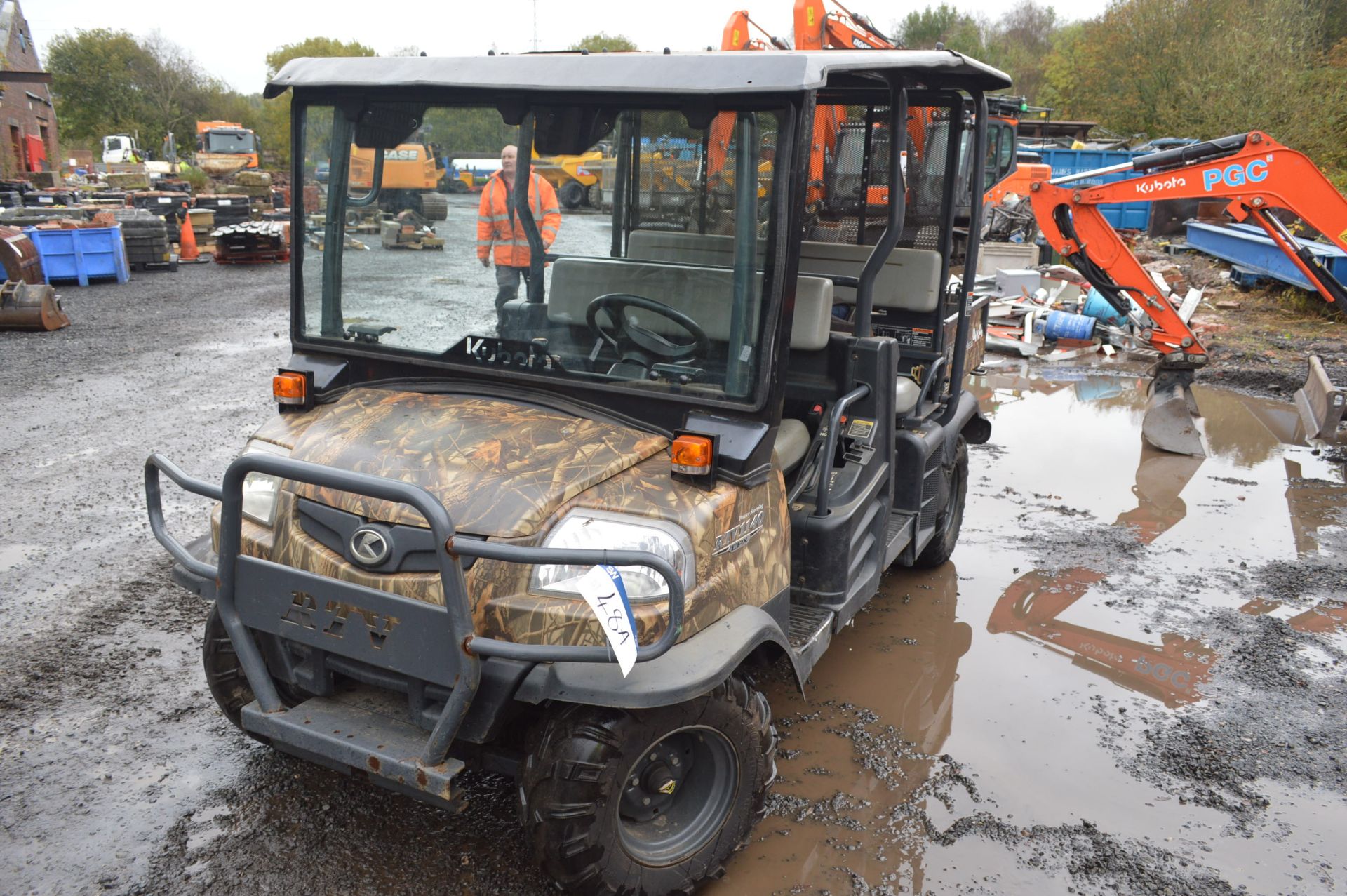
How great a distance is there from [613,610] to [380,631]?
0.68 meters

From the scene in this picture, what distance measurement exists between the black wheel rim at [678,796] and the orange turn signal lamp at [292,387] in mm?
1771

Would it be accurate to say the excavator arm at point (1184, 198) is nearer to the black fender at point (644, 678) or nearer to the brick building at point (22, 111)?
the black fender at point (644, 678)

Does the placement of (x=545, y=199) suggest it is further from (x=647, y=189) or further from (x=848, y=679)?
(x=848, y=679)

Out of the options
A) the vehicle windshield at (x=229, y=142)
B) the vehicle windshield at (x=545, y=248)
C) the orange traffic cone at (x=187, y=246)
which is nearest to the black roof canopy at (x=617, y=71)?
the vehicle windshield at (x=545, y=248)

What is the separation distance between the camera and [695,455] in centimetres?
293

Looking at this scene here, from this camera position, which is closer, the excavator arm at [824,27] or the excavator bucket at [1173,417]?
the excavator arm at [824,27]

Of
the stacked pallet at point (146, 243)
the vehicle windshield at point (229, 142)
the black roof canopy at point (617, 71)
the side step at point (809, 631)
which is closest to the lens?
the black roof canopy at point (617, 71)

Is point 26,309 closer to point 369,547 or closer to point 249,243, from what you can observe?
point 249,243

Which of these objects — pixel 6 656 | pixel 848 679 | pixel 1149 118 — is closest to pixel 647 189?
pixel 848 679

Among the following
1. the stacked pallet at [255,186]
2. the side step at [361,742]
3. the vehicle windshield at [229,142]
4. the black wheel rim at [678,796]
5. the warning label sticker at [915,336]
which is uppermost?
the vehicle windshield at [229,142]

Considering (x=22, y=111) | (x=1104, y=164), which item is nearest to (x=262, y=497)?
(x=1104, y=164)

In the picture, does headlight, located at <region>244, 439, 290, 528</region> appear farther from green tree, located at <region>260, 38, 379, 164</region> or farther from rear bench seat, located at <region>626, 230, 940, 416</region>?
green tree, located at <region>260, 38, 379, 164</region>

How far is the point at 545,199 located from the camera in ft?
11.0

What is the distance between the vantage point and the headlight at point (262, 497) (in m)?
3.06
